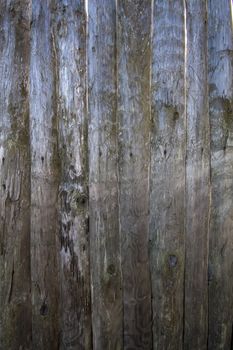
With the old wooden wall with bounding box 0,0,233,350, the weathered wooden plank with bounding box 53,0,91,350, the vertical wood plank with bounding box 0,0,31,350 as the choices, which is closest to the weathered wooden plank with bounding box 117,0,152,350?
the old wooden wall with bounding box 0,0,233,350

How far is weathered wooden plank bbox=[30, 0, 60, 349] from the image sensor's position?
2160 millimetres

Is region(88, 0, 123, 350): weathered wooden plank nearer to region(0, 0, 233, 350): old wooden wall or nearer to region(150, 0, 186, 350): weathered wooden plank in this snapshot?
region(0, 0, 233, 350): old wooden wall

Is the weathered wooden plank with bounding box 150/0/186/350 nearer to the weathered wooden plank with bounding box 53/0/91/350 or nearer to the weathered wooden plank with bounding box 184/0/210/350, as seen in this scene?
the weathered wooden plank with bounding box 184/0/210/350

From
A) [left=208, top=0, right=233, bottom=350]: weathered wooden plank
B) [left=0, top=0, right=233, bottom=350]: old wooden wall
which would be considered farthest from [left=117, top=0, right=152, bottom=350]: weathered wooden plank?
[left=208, top=0, right=233, bottom=350]: weathered wooden plank

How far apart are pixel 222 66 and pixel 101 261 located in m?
1.27

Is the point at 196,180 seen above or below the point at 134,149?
below

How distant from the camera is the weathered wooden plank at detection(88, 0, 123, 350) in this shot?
2.14m

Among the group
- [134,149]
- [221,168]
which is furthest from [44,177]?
[221,168]

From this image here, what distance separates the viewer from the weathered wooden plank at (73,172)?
2139 mm

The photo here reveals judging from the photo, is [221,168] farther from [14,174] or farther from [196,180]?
[14,174]

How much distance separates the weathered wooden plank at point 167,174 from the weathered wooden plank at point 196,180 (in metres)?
0.04

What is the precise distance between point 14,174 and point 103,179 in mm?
492

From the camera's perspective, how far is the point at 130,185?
2.19m

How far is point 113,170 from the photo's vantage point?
7.15 ft
